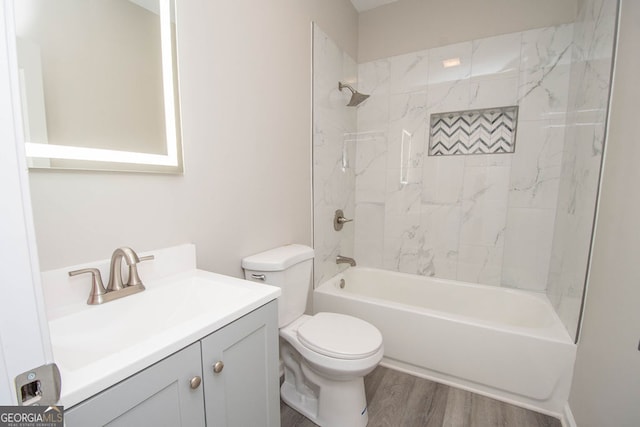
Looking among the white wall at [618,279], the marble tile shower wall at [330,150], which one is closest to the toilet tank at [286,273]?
the marble tile shower wall at [330,150]

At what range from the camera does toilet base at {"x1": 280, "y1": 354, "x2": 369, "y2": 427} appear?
4.64ft

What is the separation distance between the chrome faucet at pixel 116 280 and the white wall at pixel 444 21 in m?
2.48

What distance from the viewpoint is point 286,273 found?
144cm

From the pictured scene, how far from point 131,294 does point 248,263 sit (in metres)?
0.55

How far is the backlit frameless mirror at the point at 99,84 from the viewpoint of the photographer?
2.50ft

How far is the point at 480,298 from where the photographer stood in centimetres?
220

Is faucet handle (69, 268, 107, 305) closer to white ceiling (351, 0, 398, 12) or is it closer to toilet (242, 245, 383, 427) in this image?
toilet (242, 245, 383, 427)

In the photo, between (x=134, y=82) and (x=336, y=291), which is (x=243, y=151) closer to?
(x=134, y=82)

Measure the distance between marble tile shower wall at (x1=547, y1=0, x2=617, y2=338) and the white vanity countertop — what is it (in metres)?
1.69

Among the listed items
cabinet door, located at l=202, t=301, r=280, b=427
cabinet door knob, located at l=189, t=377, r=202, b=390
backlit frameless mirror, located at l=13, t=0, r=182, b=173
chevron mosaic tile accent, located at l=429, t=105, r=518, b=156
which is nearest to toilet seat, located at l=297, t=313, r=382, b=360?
cabinet door, located at l=202, t=301, r=280, b=427

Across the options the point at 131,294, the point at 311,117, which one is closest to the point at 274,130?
the point at 311,117

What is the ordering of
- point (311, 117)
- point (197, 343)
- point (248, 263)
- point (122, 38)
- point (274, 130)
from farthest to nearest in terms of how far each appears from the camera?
1. point (311, 117)
2. point (274, 130)
3. point (248, 263)
4. point (122, 38)
5. point (197, 343)

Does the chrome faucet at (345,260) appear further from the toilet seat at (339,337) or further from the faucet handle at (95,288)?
the faucet handle at (95,288)
